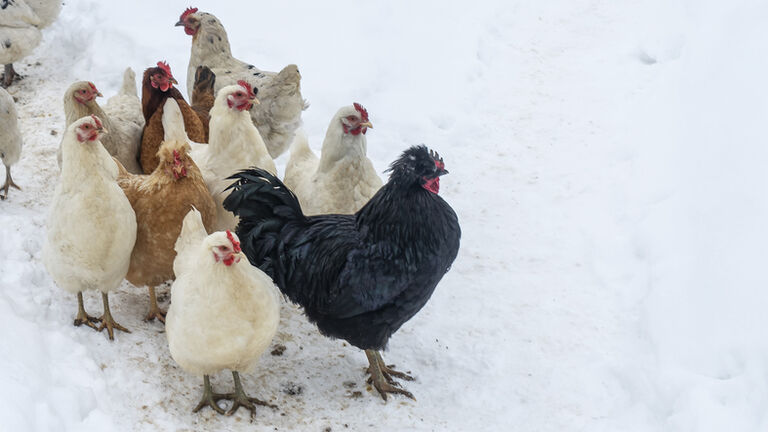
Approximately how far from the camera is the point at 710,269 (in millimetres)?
4477

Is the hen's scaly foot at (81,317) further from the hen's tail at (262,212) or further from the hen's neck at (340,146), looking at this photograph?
the hen's neck at (340,146)

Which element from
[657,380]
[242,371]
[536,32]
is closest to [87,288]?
[242,371]

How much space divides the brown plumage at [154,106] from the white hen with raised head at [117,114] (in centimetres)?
8

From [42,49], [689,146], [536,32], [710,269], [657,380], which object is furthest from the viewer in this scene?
[536,32]

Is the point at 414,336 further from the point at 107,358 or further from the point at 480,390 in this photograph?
the point at 107,358

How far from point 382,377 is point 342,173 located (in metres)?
1.35

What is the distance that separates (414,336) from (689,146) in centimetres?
302

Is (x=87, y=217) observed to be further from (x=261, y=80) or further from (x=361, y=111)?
(x=261, y=80)

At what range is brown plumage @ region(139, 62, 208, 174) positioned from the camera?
4734mm

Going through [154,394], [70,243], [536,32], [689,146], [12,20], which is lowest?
[154,394]

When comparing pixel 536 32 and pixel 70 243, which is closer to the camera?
pixel 70 243

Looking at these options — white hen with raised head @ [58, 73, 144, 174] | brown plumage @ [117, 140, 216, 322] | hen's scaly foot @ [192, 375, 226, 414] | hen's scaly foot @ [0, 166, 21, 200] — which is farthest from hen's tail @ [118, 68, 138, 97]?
hen's scaly foot @ [192, 375, 226, 414]

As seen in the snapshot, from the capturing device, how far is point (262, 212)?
3936 mm

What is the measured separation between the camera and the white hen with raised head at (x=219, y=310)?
331 cm
